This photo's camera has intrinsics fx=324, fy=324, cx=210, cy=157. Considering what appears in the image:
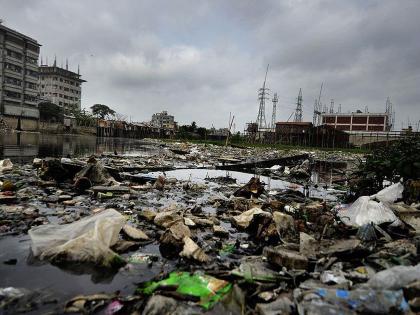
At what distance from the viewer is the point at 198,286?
Answer: 225cm

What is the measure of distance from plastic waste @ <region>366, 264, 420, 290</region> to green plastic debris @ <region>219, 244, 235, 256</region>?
4.33 ft

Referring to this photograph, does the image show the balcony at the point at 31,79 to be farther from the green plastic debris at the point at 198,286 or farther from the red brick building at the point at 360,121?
the green plastic debris at the point at 198,286

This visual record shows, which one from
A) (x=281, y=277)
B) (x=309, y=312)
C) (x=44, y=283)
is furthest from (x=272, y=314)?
(x=44, y=283)

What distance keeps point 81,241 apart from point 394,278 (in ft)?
7.51

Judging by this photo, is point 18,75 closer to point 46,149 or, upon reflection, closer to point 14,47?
point 14,47

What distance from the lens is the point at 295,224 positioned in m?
3.74

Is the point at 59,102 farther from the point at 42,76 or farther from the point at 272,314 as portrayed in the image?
the point at 272,314

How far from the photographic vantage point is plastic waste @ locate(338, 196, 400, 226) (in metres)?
3.65

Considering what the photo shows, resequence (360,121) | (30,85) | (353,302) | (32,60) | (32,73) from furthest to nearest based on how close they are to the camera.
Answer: (360,121), (32,73), (32,60), (30,85), (353,302)

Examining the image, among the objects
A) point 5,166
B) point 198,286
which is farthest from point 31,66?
point 198,286

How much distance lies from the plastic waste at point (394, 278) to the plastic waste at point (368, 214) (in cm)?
160

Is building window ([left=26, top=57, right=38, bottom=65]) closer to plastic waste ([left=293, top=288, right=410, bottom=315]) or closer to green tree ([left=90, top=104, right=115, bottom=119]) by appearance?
green tree ([left=90, top=104, right=115, bottom=119])

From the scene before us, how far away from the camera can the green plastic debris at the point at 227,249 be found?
309 cm

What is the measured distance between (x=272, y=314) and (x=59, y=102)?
8522 centimetres
